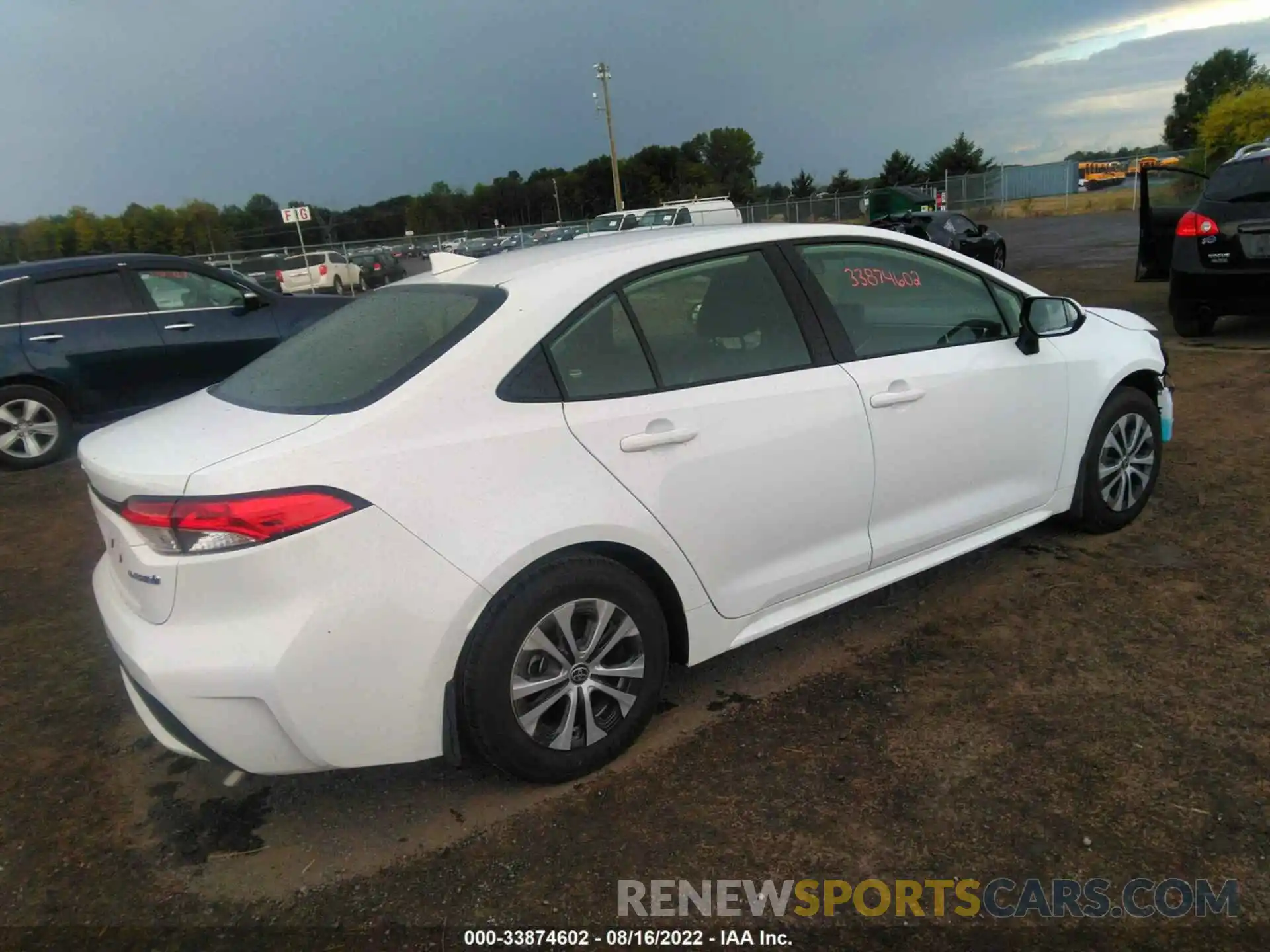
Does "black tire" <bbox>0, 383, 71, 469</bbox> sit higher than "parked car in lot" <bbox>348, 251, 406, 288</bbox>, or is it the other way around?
"parked car in lot" <bbox>348, 251, 406, 288</bbox>

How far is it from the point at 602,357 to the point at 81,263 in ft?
21.9

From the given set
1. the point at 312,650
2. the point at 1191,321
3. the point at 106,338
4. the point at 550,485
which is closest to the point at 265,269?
the point at 106,338

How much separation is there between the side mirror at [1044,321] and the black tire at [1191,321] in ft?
17.2

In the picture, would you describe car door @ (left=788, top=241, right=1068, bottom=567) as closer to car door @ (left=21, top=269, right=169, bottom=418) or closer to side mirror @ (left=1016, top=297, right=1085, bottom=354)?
side mirror @ (left=1016, top=297, right=1085, bottom=354)

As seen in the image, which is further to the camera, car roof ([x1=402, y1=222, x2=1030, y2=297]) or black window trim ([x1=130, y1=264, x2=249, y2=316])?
black window trim ([x1=130, y1=264, x2=249, y2=316])

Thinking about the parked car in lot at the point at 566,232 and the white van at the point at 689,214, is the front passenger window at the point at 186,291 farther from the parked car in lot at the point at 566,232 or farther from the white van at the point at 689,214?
the parked car in lot at the point at 566,232

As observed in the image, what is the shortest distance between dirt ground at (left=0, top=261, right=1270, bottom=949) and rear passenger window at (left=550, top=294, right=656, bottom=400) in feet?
3.88

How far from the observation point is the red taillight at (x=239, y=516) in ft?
7.57

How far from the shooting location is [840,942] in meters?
2.20

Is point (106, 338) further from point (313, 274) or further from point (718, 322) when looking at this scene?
point (313, 274)

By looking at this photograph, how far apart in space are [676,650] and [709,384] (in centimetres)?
89

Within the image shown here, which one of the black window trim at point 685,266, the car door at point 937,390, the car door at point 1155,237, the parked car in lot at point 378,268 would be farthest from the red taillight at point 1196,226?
the parked car in lot at point 378,268

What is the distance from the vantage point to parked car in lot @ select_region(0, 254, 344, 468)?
7.34 metres

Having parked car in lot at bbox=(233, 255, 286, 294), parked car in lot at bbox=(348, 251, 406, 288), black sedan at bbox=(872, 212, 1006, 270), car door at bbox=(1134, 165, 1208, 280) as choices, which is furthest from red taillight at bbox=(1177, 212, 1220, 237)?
parked car in lot at bbox=(348, 251, 406, 288)
